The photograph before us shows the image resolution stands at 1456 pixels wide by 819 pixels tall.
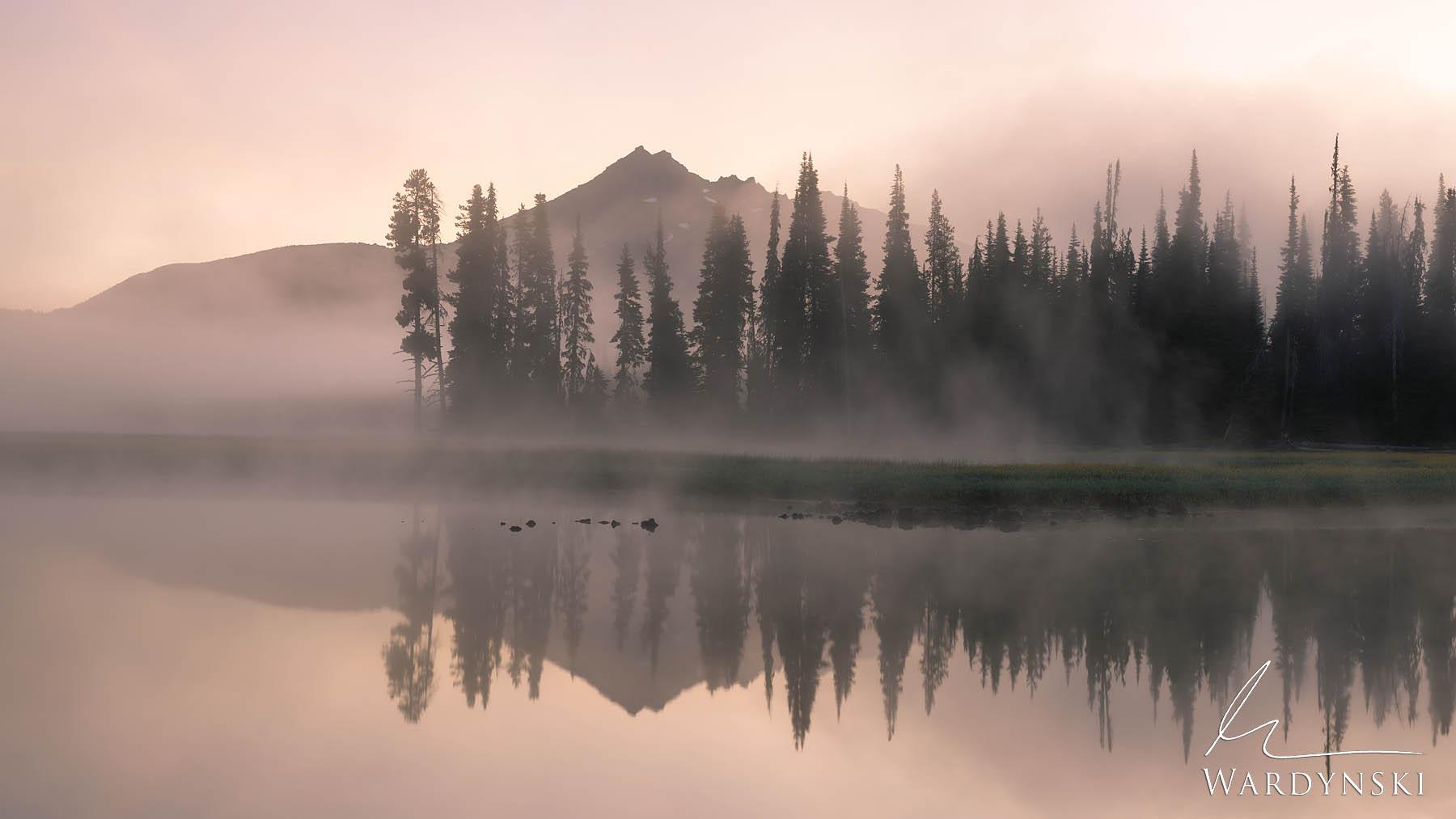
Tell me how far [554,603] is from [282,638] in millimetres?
5492

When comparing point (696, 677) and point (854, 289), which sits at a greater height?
point (854, 289)

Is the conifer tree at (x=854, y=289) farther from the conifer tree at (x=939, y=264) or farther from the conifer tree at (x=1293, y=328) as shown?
the conifer tree at (x=1293, y=328)

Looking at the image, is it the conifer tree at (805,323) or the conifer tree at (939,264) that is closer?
the conifer tree at (805,323)

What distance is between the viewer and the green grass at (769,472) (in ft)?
129

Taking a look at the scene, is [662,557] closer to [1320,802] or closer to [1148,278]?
[1320,802]

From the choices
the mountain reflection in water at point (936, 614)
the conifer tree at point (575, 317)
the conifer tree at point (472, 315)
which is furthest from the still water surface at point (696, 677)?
the conifer tree at point (575, 317)

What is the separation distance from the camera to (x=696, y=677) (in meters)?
15.9

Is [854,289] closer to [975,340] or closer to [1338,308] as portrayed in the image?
[975,340]

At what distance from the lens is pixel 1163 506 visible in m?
38.0

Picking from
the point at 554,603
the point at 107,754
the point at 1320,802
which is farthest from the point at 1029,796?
the point at 554,603

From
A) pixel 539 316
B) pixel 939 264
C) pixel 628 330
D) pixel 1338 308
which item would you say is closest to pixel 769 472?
pixel 628 330
